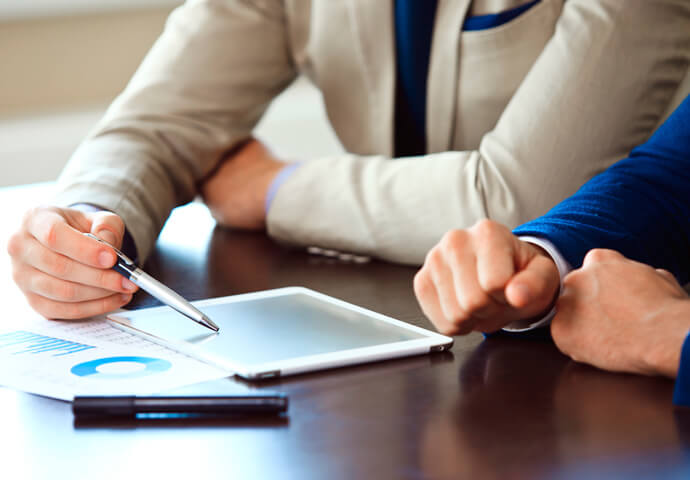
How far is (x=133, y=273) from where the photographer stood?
0.81 metres

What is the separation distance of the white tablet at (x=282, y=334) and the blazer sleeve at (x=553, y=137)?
0.24 m

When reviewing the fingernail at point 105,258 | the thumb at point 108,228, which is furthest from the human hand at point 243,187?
the fingernail at point 105,258

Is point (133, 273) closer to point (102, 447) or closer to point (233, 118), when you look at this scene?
point (102, 447)

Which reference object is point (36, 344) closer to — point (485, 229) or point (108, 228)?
point (108, 228)

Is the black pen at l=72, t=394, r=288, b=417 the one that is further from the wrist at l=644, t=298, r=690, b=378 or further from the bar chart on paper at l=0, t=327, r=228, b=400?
the wrist at l=644, t=298, r=690, b=378

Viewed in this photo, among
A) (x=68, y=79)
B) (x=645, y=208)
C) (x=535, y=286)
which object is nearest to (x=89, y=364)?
(x=535, y=286)

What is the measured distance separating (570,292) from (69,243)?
0.46 metres

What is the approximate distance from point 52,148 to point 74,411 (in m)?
2.31

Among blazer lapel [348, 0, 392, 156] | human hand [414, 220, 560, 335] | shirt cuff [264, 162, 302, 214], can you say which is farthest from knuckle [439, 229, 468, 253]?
blazer lapel [348, 0, 392, 156]

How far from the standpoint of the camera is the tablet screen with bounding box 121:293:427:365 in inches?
27.0

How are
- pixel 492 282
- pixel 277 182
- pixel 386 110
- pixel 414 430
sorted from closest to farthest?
pixel 414 430, pixel 492 282, pixel 277 182, pixel 386 110

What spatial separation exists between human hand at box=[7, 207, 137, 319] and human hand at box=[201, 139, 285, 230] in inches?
14.3

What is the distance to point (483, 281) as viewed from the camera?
2.12 feet

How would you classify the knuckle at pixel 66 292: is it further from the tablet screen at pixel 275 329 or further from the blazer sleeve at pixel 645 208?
the blazer sleeve at pixel 645 208
